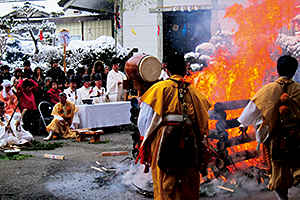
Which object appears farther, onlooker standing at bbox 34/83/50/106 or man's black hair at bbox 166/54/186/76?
onlooker standing at bbox 34/83/50/106

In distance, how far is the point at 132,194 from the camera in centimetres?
480

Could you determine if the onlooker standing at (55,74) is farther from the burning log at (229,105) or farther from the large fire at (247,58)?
the burning log at (229,105)

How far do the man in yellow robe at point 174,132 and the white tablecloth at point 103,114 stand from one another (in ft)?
24.9

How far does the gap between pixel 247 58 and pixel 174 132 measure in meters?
3.65

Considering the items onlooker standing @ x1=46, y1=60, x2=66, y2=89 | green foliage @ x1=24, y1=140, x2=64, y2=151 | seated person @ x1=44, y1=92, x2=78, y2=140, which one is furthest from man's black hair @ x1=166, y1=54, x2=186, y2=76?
onlooker standing @ x1=46, y1=60, x2=66, y2=89

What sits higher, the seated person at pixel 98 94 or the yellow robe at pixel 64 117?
the seated person at pixel 98 94

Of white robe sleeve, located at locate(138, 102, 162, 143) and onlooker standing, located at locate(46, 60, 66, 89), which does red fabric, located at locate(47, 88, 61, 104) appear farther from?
white robe sleeve, located at locate(138, 102, 162, 143)

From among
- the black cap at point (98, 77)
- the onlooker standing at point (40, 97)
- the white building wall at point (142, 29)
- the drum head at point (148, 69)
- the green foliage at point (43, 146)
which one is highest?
the white building wall at point (142, 29)

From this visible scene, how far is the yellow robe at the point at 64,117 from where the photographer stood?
33.4 feet

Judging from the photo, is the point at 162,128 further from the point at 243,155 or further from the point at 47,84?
the point at 47,84

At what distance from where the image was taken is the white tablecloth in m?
10.9

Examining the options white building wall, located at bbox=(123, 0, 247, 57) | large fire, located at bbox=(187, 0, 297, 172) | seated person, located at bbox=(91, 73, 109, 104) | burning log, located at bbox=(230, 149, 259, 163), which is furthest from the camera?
white building wall, located at bbox=(123, 0, 247, 57)

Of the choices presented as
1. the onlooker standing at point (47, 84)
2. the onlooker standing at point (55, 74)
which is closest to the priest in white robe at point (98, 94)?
the onlooker standing at point (55, 74)

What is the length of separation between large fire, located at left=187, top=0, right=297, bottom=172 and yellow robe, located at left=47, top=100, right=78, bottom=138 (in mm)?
5467
